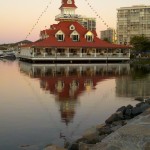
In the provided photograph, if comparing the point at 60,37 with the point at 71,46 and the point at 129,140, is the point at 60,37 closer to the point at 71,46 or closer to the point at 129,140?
the point at 71,46

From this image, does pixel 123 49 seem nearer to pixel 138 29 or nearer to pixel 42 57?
pixel 42 57

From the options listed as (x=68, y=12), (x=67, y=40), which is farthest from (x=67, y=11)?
(x=67, y=40)

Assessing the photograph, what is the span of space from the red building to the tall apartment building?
309 ft

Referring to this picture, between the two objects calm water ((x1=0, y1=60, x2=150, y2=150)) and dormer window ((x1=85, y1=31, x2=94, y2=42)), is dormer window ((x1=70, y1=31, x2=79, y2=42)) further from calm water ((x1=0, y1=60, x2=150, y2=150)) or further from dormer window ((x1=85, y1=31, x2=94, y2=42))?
calm water ((x1=0, y1=60, x2=150, y2=150))

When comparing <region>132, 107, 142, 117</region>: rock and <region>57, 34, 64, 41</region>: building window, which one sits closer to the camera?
<region>132, 107, 142, 117</region>: rock

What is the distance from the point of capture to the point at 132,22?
172 metres

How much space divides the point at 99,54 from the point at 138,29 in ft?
334

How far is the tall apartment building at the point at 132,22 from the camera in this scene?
170 meters

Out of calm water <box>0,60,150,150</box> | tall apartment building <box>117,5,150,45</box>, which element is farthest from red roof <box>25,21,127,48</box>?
tall apartment building <box>117,5,150,45</box>

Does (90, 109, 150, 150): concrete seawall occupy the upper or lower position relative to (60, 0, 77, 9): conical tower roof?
lower

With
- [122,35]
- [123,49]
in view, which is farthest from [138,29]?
[123,49]

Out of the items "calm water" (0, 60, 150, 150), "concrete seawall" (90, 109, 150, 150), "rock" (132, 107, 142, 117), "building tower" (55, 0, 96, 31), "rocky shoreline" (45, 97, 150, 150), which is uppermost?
"building tower" (55, 0, 96, 31)

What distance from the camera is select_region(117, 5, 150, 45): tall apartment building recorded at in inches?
6693

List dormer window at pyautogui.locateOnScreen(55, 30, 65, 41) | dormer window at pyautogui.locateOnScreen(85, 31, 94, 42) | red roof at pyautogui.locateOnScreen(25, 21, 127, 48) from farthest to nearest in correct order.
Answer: dormer window at pyautogui.locateOnScreen(85, 31, 94, 42) < dormer window at pyautogui.locateOnScreen(55, 30, 65, 41) < red roof at pyautogui.locateOnScreen(25, 21, 127, 48)
